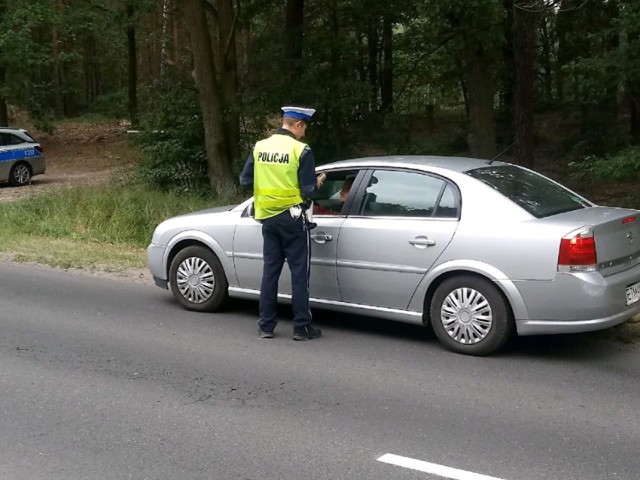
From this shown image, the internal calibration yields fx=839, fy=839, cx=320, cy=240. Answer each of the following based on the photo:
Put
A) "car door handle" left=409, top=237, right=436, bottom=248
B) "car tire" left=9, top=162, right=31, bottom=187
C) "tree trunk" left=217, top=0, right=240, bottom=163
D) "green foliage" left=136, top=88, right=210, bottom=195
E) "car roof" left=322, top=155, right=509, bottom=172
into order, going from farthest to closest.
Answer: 1. "car tire" left=9, top=162, right=31, bottom=187
2. "green foliage" left=136, top=88, right=210, bottom=195
3. "tree trunk" left=217, top=0, right=240, bottom=163
4. "car roof" left=322, top=155, right=509, bottom=172
5. "car door handle" left=409, top=237, right=436, bottom=248

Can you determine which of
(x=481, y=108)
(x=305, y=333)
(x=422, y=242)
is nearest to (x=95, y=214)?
(x=481, y=108)

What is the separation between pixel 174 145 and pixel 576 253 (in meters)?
13.1

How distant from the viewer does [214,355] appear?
6566mm

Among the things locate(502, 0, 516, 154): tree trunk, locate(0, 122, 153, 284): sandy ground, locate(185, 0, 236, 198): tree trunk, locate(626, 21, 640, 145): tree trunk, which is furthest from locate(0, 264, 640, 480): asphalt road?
locate(0, 122, 153, 284): sandy ground

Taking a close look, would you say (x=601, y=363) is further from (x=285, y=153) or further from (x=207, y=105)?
(x=207, y=105)

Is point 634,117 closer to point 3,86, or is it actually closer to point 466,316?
point 466,316

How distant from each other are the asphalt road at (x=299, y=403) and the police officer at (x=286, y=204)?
0.45 metres

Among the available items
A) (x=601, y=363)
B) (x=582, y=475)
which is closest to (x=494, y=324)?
(x=601, y=363)

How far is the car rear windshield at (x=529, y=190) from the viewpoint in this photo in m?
6.53

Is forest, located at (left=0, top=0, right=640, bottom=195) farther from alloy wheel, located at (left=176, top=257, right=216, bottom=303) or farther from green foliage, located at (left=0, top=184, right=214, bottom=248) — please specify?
alloy wheel, located at (left=176, top=257, right=216, bottom=303)

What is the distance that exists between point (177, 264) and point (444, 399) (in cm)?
346

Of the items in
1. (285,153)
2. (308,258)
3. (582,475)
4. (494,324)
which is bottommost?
(582,475)

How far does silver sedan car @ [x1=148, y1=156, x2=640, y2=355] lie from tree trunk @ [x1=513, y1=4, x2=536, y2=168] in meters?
5.74

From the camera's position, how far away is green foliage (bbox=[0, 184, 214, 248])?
12.8 meters
